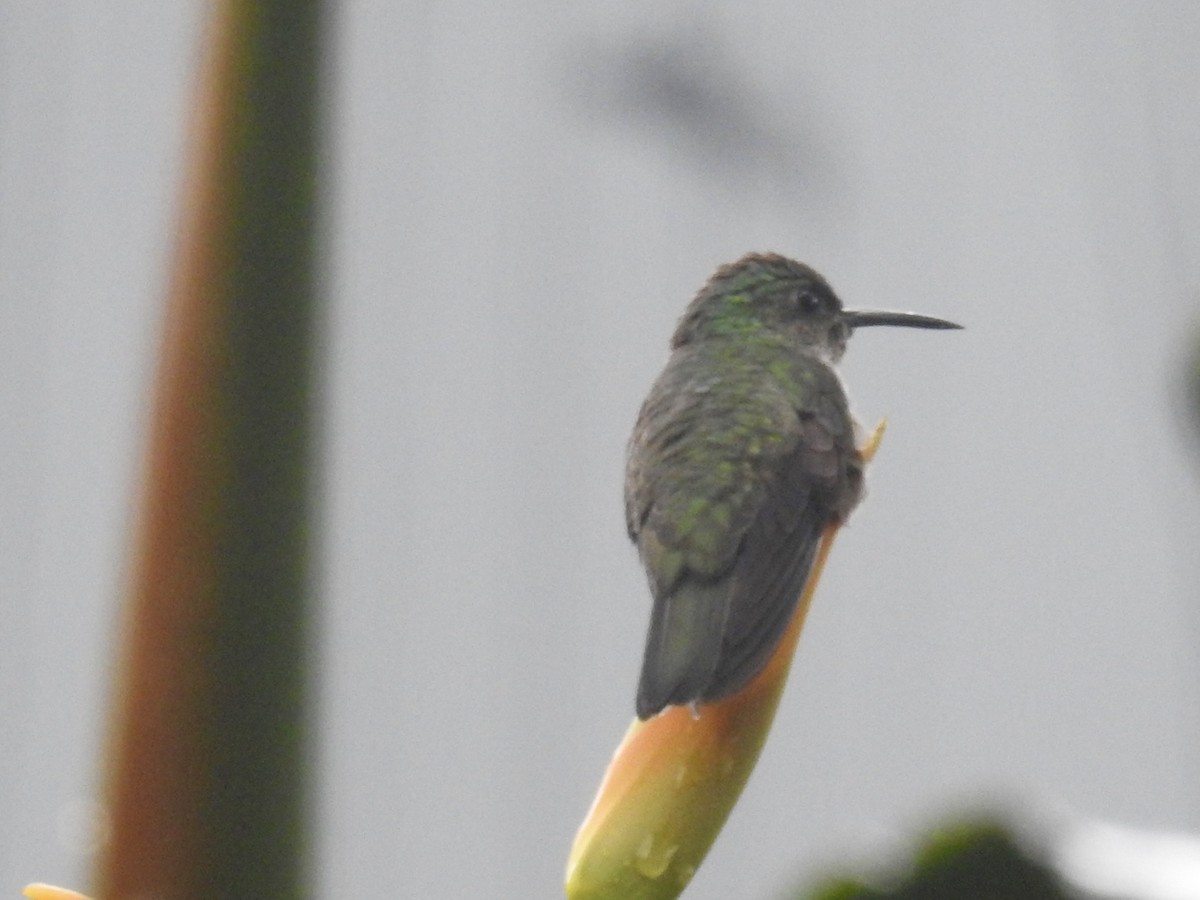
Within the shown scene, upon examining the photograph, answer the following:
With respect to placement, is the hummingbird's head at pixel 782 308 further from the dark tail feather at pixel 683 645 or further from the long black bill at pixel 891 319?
the dark tail feather at pixel 683 645

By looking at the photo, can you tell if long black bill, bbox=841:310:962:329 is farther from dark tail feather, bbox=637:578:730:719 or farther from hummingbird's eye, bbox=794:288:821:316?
dark tail feather, bbox=637:578:730:719

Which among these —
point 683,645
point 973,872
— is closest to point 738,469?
point 683,645

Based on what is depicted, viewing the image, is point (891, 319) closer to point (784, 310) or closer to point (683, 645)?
point (784, 310)

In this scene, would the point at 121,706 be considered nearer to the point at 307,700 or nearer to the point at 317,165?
the point at 307,700

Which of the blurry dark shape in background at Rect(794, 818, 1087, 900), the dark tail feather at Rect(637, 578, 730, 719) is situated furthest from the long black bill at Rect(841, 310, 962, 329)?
the blurry dark shape in background at Rect(794, 818, 1087, 900)

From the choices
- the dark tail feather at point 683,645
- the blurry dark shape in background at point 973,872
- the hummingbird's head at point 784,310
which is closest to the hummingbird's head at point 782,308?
the hummingbird's head at point 784,310

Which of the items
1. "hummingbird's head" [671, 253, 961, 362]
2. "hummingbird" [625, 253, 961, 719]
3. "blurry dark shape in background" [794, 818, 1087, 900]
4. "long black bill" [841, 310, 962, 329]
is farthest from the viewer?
"hummingbird's head" [671, 253, 961, 362]

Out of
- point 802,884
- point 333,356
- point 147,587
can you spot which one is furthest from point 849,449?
point 147,587
